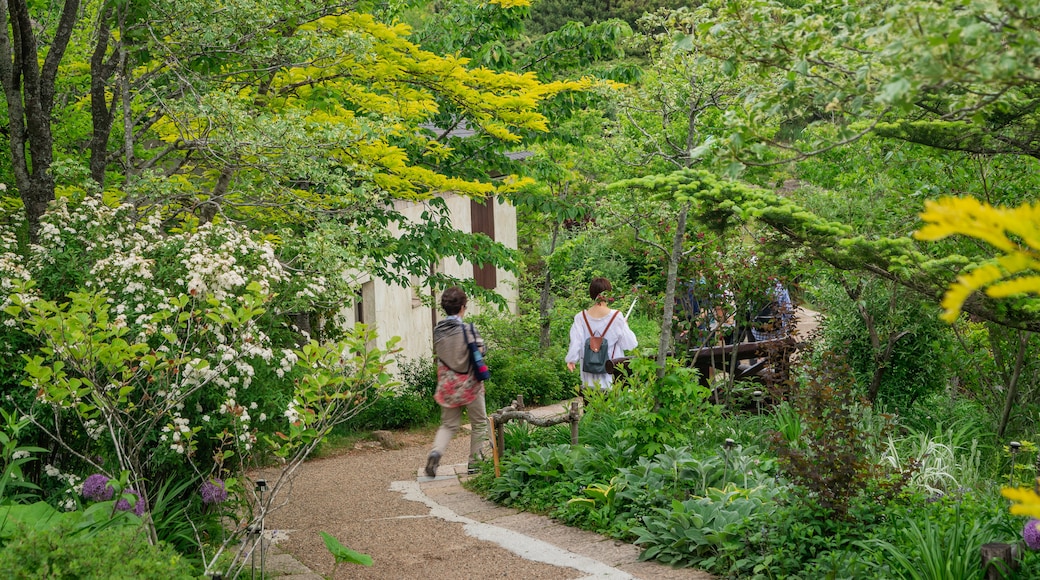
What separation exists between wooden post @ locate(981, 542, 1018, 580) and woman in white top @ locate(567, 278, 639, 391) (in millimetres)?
4532

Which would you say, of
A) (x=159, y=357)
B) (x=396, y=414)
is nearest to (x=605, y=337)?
(x=396, y=414)

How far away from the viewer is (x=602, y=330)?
879 centimetres

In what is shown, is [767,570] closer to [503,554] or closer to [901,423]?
[503,554]

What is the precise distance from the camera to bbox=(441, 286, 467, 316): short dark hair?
25.8ft

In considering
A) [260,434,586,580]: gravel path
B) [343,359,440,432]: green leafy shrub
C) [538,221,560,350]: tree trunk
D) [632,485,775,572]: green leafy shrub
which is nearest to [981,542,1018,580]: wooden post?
[632,485,775,572]: green leafy shrub

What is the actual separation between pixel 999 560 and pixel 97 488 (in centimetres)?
457

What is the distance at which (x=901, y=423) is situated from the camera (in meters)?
8.34

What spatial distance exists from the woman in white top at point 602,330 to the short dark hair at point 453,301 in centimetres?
139

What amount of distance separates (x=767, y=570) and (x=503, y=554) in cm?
179

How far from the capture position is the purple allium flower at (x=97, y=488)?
16.1ft

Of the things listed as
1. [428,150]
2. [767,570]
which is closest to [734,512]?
[767,570]

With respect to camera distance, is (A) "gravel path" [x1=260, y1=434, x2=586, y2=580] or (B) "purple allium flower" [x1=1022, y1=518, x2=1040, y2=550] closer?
(B) "purple allium flower" [x1=1022, y1=518, x2=1040, y2=550]

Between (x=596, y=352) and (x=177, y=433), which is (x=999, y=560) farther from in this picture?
(x=596, y=352)

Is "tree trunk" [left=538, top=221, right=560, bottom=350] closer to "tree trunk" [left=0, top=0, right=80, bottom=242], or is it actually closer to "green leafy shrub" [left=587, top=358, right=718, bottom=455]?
"green leafy shrub" [left=587, top=358, right=718, bottom=455]
